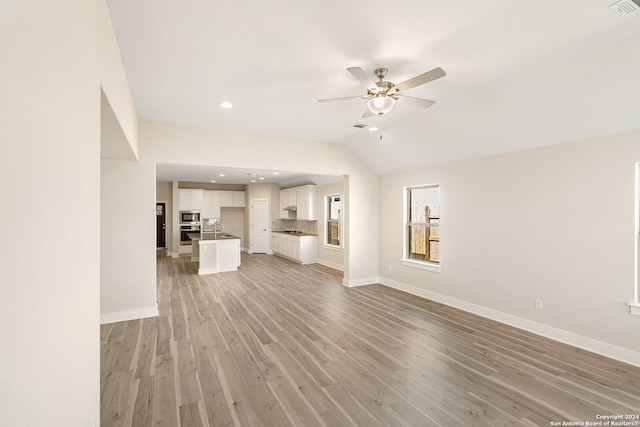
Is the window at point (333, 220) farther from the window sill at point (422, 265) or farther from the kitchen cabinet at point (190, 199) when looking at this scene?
the kitchen cabinet at point (190, 199)

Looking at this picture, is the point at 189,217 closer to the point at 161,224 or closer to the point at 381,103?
the point at 161,224

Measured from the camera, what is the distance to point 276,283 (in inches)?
255

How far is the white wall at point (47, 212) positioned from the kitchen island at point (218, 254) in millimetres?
6299

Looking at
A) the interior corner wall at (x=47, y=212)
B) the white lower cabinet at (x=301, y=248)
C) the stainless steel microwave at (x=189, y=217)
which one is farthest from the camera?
the stainless steel microwave at (x=189, y=217)

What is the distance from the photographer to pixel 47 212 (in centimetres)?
91

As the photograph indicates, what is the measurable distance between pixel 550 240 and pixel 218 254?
687cm

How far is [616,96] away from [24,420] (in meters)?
4.39

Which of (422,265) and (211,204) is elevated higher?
(211,204)

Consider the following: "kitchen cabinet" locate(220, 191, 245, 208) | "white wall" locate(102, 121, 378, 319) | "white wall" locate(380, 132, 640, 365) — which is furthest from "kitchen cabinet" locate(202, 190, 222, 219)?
"white wall" locate(380, 132, 640, 365)

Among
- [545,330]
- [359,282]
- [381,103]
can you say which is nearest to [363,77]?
[381,103]

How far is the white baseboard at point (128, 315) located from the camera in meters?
4.12

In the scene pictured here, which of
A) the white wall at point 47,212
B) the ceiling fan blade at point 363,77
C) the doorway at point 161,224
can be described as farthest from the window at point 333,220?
the white wall at point 47,212

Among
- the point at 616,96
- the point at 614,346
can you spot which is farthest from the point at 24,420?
the point at 614,346

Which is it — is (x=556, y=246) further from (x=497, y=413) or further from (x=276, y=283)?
(x=276, y=283)
